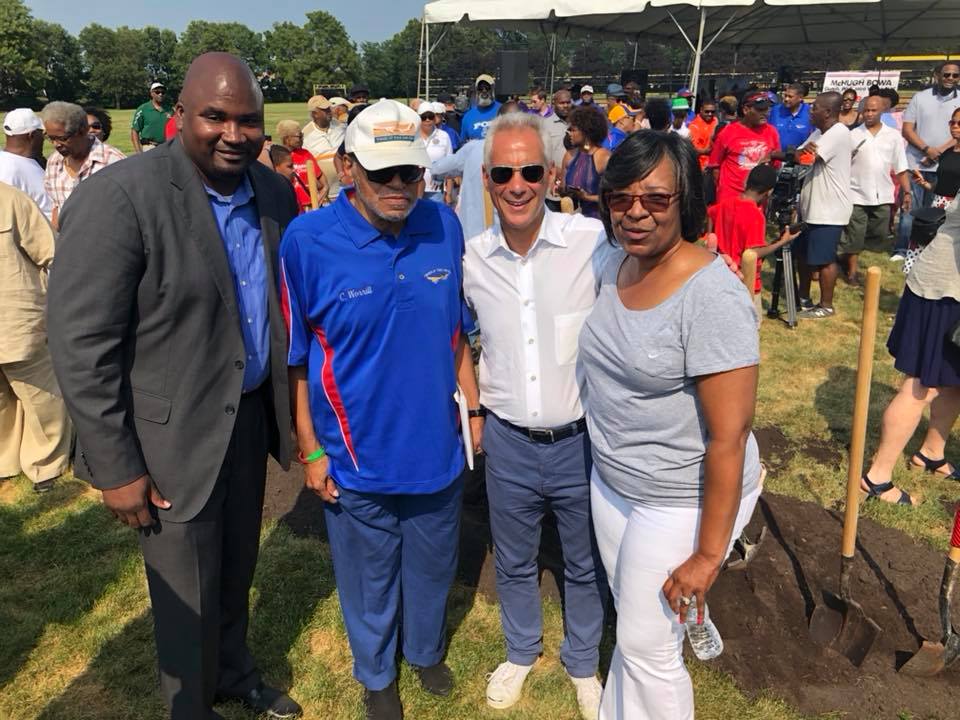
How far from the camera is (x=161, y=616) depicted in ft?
7.74

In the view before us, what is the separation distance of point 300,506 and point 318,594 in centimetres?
90

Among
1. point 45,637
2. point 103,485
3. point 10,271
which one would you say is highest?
point 10,271

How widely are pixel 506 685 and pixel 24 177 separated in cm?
537

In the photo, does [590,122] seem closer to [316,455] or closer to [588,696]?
[316,455]

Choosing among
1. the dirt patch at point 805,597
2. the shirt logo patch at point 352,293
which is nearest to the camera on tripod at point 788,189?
the dirt patch at point 805,597

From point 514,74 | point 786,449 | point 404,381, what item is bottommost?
point 786,449

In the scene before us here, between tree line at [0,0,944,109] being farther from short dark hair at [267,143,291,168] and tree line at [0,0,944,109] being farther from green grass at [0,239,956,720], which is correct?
green grass at [0,239,956,720]

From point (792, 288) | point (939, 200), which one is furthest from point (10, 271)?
point (939, 200)

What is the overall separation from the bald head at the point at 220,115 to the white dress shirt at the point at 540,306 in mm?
809

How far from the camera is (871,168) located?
27.9ft

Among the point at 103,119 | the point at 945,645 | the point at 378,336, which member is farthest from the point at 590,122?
the point at 103,119

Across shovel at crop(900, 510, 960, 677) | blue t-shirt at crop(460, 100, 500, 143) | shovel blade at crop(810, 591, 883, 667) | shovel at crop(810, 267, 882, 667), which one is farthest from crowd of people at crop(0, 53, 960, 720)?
blue t-shirt at crop(460, 100, 500, 143)

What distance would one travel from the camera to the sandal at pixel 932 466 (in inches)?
176

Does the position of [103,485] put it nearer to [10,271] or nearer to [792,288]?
[10,271]
